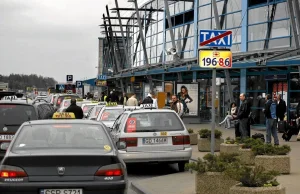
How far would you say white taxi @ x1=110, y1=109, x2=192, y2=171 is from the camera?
1334 cm

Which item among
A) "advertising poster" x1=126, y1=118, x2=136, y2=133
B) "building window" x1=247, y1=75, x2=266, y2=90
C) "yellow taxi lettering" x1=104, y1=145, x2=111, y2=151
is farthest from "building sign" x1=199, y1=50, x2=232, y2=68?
"building window" x1=247, y1=75, x2=266, y2=90

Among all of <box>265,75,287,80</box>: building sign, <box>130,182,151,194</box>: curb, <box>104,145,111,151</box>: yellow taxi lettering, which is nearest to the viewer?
<box>104,145,111,151</box>: yellow taxi lettering

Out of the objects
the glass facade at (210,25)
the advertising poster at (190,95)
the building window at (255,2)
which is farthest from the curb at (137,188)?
the building window at (255,2)

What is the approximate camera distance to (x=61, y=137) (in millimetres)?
8375

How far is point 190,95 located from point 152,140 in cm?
1687

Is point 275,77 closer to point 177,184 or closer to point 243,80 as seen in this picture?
point 243,80

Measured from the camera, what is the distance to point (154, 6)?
55625 millimetres

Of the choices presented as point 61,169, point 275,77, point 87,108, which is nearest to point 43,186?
point 61,169

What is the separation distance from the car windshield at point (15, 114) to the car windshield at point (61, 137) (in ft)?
19.2

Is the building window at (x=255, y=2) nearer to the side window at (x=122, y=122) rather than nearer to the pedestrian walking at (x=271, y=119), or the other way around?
the pedestrian walking at (x=271, y=119)

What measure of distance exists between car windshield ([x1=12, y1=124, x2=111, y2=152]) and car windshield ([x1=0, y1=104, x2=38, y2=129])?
5840mm

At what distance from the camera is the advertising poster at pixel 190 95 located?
29.7m

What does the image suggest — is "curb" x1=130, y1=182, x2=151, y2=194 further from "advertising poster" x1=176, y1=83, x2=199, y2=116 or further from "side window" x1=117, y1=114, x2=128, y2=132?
"advertising poster" x1=176, y1=83, x2=199, y2=116

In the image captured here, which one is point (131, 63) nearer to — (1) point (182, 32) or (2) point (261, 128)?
(1) point (182, 32)
